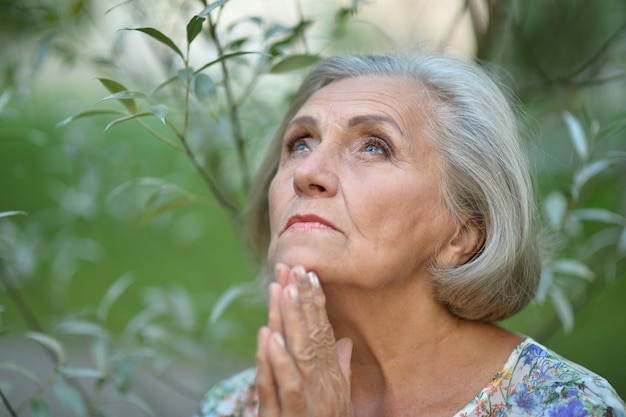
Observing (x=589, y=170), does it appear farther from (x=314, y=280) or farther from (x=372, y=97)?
(x=314, y=280)

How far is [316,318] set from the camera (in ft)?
5.35

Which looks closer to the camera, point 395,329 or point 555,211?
point 395,329

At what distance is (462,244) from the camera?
2023mm

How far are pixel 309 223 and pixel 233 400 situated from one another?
2.75 feet

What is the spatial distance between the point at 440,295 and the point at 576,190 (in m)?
0.70

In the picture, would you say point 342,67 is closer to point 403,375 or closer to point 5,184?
point 403,375

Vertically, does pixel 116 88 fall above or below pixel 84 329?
above

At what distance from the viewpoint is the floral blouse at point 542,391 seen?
1671 millimetres

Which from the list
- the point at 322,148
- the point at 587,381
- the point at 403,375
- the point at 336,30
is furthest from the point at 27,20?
the point at 587,381

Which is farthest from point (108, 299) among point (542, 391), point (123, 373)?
point (542, 391)

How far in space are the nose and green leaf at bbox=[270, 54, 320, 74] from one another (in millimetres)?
487

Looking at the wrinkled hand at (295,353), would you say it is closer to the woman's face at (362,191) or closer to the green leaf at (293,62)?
the woman's face at (362,191)

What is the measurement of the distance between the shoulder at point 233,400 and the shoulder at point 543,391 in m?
0.77

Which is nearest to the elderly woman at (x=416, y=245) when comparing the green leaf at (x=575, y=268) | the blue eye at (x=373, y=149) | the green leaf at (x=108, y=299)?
the blue eye at (x=373, y=149)
